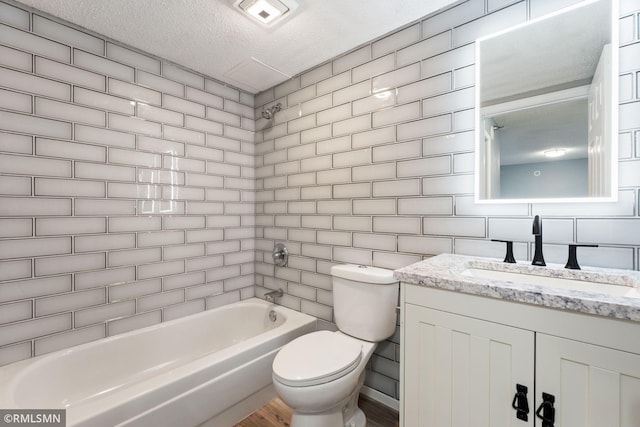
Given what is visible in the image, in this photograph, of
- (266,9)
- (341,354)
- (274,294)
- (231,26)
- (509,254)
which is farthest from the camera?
(274,294)

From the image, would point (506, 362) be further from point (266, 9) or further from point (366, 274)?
point (266, 9)

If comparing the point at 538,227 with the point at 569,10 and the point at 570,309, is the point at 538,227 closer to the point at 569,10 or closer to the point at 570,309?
the point at 570,309

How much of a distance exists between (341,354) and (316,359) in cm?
13

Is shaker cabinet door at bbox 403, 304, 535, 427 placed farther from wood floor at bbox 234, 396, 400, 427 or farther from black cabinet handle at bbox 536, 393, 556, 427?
wood floor at bbox 234, 396, 400, 427

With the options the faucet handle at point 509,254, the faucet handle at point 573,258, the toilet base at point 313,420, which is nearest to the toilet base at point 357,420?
the toilet base at point 313,420

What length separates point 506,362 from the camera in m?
0.88

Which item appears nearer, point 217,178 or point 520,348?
point 520,348

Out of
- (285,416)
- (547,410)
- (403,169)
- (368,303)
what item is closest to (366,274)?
(368,303)

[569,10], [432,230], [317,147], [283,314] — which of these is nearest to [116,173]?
[317,147]

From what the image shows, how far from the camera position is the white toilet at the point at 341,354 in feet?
4.01

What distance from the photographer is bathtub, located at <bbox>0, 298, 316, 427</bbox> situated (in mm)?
1219

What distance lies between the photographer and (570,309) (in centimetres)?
77

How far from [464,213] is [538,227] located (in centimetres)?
35

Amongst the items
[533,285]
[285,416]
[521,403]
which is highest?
[533,285]
